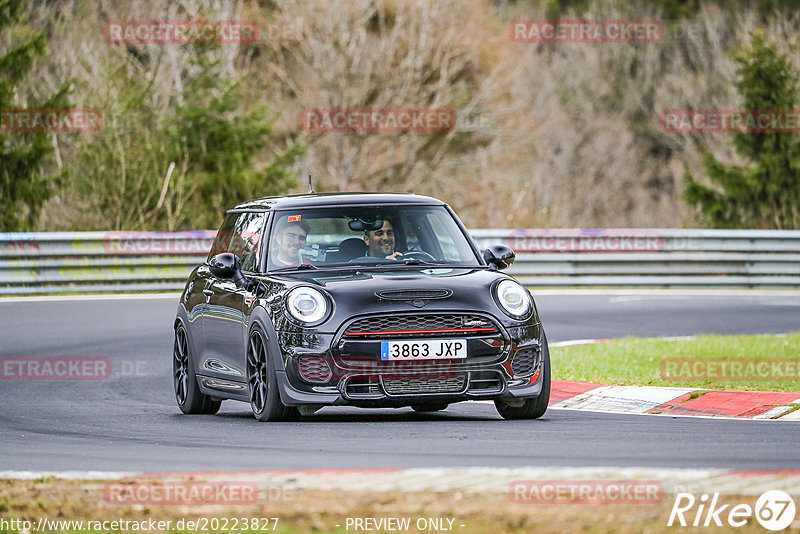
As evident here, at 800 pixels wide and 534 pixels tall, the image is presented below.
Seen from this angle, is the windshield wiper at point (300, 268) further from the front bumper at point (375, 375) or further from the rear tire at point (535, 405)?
the rear tire at point (535, 405)

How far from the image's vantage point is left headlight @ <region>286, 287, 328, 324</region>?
32.9 feet

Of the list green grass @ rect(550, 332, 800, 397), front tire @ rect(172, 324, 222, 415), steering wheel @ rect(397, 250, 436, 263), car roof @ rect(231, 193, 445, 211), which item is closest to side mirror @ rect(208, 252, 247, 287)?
car roof @ rect(231, 193, 445, 211)

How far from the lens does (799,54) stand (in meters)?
52.2

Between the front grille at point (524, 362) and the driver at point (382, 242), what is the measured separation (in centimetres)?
135

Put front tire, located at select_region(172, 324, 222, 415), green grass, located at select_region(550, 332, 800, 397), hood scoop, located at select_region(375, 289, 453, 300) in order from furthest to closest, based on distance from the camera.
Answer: green grass, located at select_region(550, 332, 800, 397) < front tire, located at select_region(172, 324, 222, 415) < hood scoop, located at select_region(375, 289, 453, 300)

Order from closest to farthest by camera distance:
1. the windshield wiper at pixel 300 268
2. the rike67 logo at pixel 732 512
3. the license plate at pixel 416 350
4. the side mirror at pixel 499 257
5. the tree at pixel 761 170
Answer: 1. the rike67 logo at pixel 732 512
2. the license plate at pixel 416 350
3. the windshield wiper at pixel 300 268
4. the side mirror at pixel 499 257
5. the tree at pixel 761 170

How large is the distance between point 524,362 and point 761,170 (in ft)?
78.0

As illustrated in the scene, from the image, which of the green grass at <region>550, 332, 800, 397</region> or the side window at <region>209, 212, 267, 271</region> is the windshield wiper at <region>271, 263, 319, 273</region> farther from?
the green grass at <region>550, 332, 800, 397</region>

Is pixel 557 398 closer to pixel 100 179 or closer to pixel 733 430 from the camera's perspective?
pixel 733 430

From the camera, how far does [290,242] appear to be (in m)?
11.1

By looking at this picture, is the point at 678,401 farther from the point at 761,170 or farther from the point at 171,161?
the point at 761,170

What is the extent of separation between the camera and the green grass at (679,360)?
12.8 meters

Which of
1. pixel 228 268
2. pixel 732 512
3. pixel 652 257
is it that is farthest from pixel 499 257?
pixel 652 257

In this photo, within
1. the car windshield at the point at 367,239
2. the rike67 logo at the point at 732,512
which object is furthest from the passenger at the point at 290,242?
the rike67 logo at the point at 732,512
